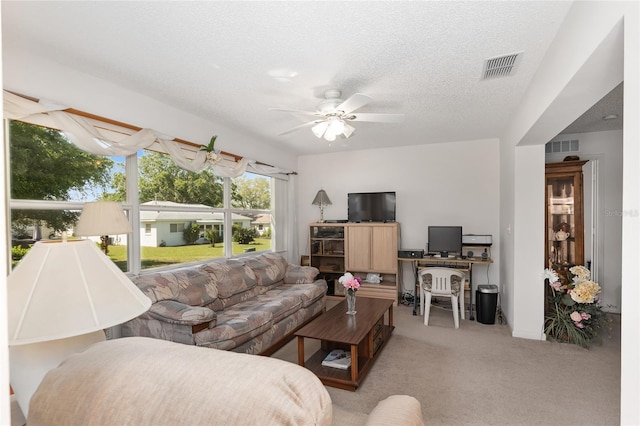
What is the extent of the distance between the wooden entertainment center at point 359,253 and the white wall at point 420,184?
419 mm

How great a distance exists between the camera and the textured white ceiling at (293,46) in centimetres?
198

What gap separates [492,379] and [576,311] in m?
1.44

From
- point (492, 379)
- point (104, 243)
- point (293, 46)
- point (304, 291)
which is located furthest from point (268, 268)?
point (293, 46)

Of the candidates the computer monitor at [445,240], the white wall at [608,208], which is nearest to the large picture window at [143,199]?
the computer monitor at [445,240]

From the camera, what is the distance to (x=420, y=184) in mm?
5422

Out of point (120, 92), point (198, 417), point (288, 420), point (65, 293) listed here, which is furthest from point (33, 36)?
point (288, 420)

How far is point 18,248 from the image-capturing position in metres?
2.45

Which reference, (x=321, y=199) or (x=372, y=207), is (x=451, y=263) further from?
(x=321, y=199)

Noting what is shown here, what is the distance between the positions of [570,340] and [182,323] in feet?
12.7

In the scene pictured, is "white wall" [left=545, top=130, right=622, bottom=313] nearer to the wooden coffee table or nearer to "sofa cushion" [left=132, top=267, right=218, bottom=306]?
the wooden coffee table

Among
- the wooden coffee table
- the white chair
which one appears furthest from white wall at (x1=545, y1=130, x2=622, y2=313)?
the wooden coffee table

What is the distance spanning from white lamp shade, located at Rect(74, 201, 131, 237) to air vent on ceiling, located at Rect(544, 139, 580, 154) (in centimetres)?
538

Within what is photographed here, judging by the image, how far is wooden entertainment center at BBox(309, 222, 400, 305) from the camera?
16.9 feet

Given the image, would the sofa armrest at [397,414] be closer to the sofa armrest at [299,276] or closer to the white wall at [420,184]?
the sofa armrest at [299,276]
